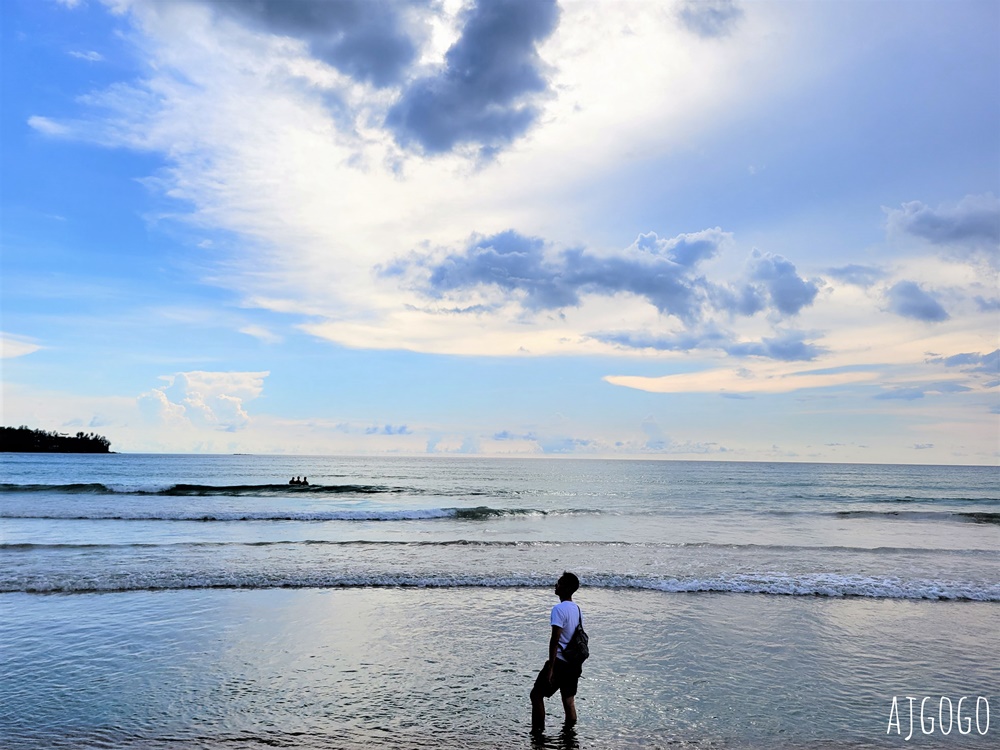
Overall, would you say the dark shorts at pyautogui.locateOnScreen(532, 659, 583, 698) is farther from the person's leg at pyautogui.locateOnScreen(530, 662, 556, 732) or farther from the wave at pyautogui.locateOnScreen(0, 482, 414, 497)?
the wave at pyautogui.locateOnScreen(0, 482, 414, 497)

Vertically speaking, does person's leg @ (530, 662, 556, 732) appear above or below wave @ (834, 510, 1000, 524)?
above

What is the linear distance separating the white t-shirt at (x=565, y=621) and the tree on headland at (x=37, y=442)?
224307 mm

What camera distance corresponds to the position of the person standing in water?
728 cm

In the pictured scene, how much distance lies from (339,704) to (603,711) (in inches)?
141

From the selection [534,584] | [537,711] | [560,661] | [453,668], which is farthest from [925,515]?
[560,661]

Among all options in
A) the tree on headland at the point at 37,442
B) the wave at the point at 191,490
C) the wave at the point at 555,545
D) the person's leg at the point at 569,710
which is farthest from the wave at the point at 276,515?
the tree on headland at the point at 37,442

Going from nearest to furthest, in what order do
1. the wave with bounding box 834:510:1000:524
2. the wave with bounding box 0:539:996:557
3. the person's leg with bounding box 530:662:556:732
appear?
the person's leg with bounding box 530:662:556:732 → the wave with bounding box 0:539:996:557 → the wave with bounding box 834:510:1000:524

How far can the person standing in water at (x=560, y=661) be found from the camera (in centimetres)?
728

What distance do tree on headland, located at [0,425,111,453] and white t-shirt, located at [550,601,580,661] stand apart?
224307mm

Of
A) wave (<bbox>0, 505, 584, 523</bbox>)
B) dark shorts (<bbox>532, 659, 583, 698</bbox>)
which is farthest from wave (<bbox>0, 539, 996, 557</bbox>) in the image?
dark shorts (<bbox>532, 659, 583, 698</bbox>)

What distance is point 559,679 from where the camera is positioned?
24.4 feet

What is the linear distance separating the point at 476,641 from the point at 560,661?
4296mm

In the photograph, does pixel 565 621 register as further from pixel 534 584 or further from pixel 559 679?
pixel 534 584

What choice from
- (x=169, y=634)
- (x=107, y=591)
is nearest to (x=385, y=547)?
(x=107, y=591)
